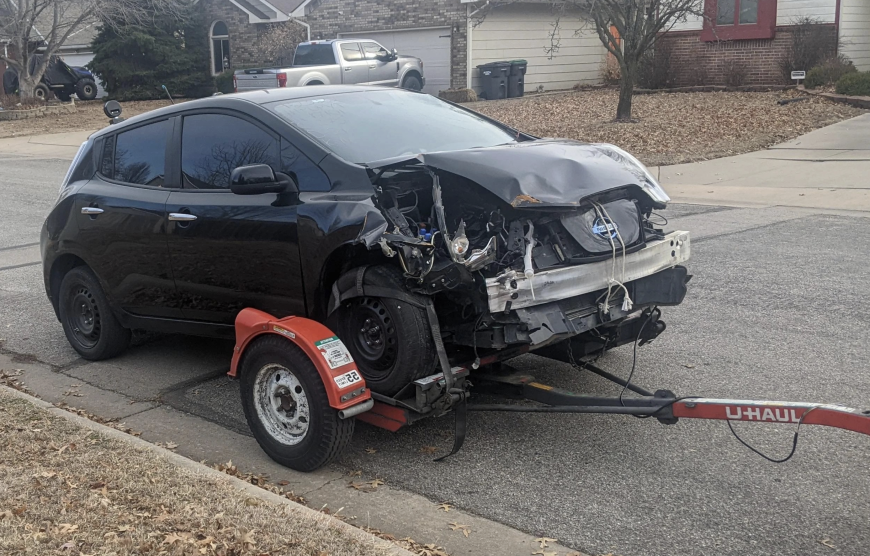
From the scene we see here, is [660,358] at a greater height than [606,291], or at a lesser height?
lesser

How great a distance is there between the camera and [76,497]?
13.8 ft

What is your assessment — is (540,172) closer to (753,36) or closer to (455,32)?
(753,36)

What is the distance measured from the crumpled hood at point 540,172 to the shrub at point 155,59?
110ft

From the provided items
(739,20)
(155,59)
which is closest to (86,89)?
(155,59)

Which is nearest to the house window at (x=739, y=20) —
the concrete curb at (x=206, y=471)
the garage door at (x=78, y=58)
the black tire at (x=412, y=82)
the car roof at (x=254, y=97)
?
the black tire at (x=412, y=82)

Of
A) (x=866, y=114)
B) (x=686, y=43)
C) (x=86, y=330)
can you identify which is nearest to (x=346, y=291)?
(x=86, y=330)

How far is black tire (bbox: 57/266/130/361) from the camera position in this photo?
21.4ft

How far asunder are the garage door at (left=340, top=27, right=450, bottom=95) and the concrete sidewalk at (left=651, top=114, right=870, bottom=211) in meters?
14.3

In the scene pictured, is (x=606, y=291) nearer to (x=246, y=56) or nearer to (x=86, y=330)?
(x=86, y=330)

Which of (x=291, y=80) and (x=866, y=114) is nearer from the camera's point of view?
(x=866, y=114)

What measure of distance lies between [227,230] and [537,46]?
2696 cm

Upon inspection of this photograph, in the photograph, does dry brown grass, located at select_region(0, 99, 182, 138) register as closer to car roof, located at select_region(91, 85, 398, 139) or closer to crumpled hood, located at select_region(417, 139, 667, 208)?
car roof, located at select_region(91, 85, 398, 139)

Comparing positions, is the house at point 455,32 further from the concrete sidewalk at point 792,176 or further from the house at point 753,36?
the concrete sidewalk at point 792,176

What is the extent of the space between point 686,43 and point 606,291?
23.4 meters
